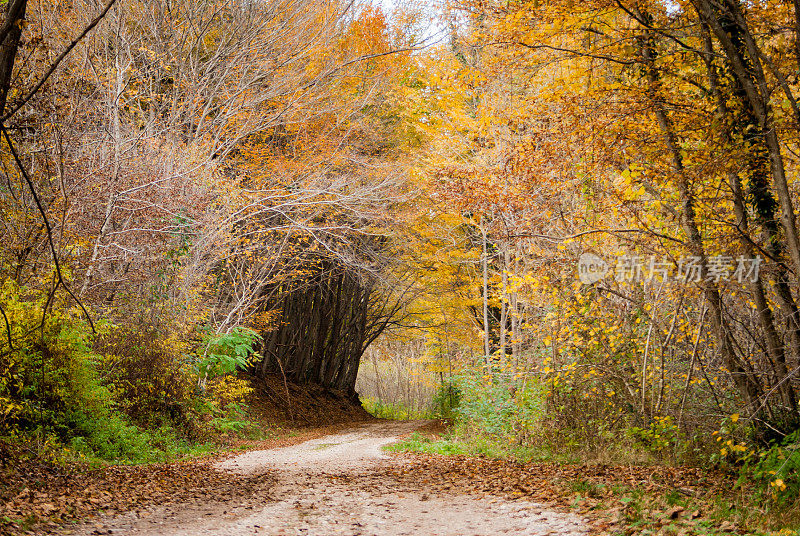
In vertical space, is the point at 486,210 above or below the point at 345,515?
above

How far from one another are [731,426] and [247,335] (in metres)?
10.2

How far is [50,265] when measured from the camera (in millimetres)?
7660

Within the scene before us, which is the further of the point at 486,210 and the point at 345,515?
the point at 486,210

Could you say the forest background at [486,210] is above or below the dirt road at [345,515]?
above

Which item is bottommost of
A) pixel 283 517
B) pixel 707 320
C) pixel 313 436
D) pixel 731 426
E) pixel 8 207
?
pixel 313 436

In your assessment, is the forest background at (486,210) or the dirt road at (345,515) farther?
the forest background at (486,210)

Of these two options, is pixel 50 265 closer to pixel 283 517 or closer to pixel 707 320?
pixel 283 517

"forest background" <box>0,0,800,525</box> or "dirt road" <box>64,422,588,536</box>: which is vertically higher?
"forest background" <box>0,0,800,525</box>

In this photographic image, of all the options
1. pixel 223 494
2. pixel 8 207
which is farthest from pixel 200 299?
pixel 223 494

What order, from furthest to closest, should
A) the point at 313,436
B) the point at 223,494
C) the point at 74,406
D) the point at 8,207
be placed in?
the point at 313,436, the point at 74,406, the point at 8,207, the point at 223,494

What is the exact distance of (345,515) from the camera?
543cm

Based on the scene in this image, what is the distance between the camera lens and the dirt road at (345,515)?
4703 millimetres

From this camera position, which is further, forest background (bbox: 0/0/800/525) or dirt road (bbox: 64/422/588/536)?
forest background (bbox: 0/0/800/525)

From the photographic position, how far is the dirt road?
4703 millimetres
